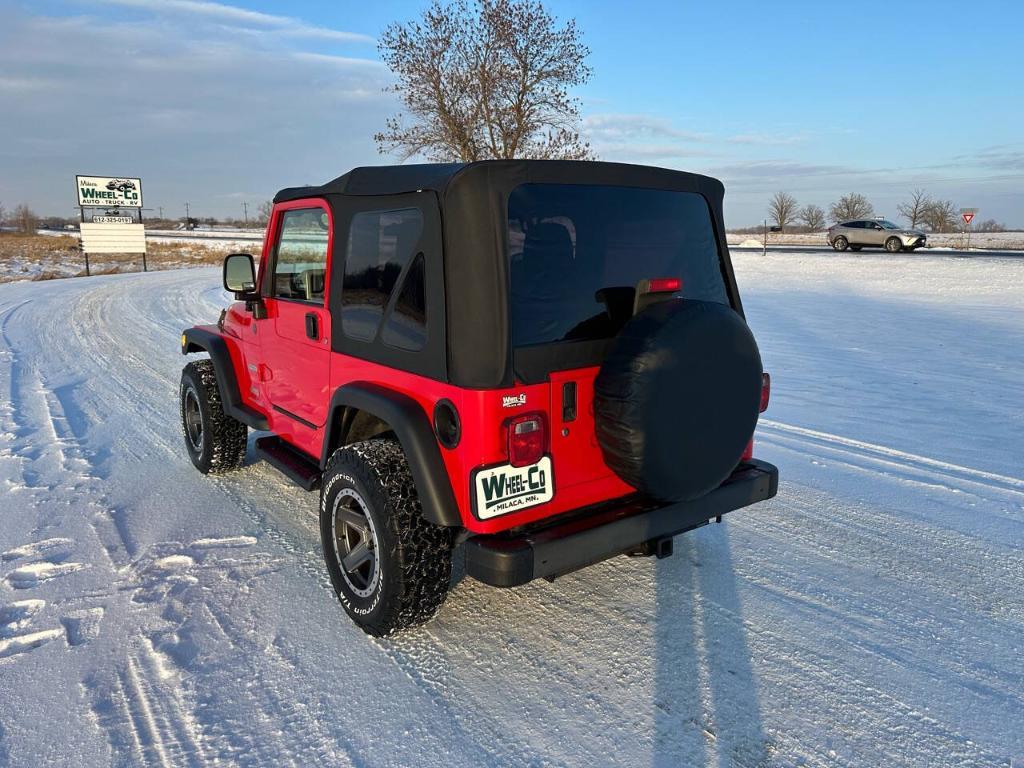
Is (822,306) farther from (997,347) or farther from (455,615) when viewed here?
(455,615)

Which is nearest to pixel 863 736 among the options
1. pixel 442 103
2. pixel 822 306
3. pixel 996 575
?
pixel 996 575

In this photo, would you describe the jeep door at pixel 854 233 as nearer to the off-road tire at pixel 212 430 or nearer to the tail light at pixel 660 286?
the off-road tire at pixel 212 430

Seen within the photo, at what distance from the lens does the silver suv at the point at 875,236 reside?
29.1 metres

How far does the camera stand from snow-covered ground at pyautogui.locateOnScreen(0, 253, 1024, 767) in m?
2.52

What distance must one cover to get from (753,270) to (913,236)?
9864mm

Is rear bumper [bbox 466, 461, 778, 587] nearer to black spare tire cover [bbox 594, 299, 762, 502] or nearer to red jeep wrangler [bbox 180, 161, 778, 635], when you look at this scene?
red jeep wrangler [bbox 180, 161, 778, 635]

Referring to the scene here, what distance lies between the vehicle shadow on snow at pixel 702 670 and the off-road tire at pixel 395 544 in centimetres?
104

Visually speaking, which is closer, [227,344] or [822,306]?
[227,344]

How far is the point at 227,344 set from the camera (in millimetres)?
5008

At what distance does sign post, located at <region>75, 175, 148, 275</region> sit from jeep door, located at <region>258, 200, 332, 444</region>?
97.9 ft

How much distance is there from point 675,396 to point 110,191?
36145mm

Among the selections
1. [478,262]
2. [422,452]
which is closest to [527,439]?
[422,452]

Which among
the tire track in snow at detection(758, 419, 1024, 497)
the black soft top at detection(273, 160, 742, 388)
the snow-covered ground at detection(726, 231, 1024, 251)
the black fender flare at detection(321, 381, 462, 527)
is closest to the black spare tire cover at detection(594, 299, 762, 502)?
the black soft top at detection(273, 160, 742, 388)

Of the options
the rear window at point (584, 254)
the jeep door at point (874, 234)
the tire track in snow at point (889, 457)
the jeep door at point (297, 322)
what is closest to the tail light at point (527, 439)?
the rear window at point (584, 254)
